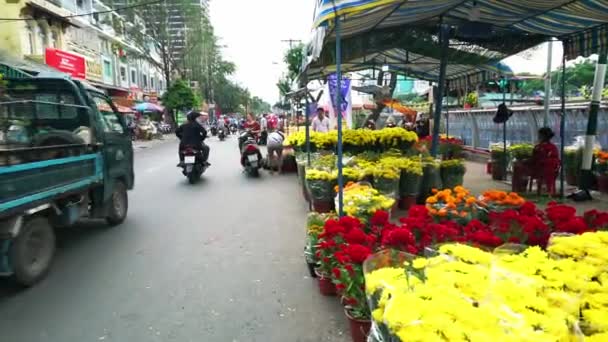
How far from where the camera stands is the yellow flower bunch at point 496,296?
156 centimetres

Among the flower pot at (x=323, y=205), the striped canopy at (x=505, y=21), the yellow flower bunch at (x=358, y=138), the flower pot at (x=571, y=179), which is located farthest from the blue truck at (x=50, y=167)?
the flower pot at (x=571, y=179)

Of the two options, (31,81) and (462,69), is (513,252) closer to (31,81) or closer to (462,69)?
(31,81)

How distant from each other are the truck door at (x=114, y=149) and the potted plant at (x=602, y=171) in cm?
833

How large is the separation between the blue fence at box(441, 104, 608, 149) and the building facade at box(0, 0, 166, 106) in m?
13.4

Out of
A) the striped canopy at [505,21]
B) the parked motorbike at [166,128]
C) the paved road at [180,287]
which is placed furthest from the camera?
the parked motorbike at [166,128]

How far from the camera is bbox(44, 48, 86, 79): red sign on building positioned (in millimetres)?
19031

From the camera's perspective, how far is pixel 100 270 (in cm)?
472

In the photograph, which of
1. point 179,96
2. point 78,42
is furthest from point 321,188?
point 179,96

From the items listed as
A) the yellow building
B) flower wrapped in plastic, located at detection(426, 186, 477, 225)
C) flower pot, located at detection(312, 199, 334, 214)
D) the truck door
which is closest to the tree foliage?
the yellow building

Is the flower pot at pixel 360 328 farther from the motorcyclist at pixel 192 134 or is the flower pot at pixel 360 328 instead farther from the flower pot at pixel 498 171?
the motorcyclist at pixel 192 134

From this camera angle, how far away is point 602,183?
7.81m

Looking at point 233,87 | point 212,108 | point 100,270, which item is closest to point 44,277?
point 100,270

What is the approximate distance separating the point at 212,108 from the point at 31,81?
62.1m

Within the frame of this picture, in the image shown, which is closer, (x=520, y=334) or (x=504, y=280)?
(x=520, y=334)
